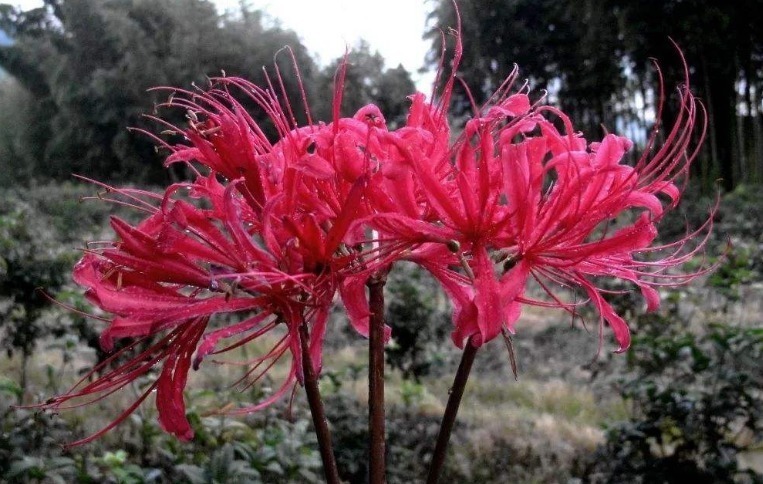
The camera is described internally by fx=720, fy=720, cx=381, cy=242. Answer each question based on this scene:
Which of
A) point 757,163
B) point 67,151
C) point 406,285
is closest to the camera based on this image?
point 406,285

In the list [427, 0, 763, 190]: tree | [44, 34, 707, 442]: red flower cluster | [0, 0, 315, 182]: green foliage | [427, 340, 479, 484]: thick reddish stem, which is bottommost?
[427, 340, 479, 484]: thick reddish stem

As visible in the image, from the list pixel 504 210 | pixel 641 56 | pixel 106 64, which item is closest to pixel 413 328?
pixel 504 210

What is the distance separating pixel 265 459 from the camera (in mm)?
1694

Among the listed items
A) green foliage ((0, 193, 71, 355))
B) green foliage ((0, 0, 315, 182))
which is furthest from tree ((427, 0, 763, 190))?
green foliage ((0, 193, 71, 355))

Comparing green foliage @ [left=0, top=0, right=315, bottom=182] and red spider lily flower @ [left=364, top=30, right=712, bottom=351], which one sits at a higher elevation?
green foliage @ [left=0, top=0, right=315, bottom=182]

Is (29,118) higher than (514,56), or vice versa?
(29,118)

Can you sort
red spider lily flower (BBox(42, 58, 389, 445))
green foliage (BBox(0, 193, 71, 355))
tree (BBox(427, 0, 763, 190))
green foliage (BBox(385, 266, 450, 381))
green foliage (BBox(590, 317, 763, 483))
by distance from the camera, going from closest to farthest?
red spider lily flower (BBox(42, 58, 389, 445)), green foliage (BBox(590, 317, 763, 483)), green foliage (BBox(0, 193, 71, 355)), green foliage (BBox(385, 266, 450, 381)), tree (BBox(427, 0, 763, 190))

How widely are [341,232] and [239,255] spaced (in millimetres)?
96

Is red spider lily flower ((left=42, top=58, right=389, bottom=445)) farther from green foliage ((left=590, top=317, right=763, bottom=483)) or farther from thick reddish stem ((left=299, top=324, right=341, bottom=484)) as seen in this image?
green foliage ((left=590, top=317, right=763, bottom=483))

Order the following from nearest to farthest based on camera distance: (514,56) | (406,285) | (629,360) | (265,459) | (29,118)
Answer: (265,459) → (629,360) → (406,285) → (514,56) → (29,118)

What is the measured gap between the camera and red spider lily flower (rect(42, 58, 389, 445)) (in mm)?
618

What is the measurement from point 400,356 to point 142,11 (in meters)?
10.7

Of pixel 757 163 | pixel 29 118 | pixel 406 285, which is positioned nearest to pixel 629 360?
pixel 406 285

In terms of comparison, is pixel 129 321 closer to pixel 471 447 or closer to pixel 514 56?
pixel 471 447
